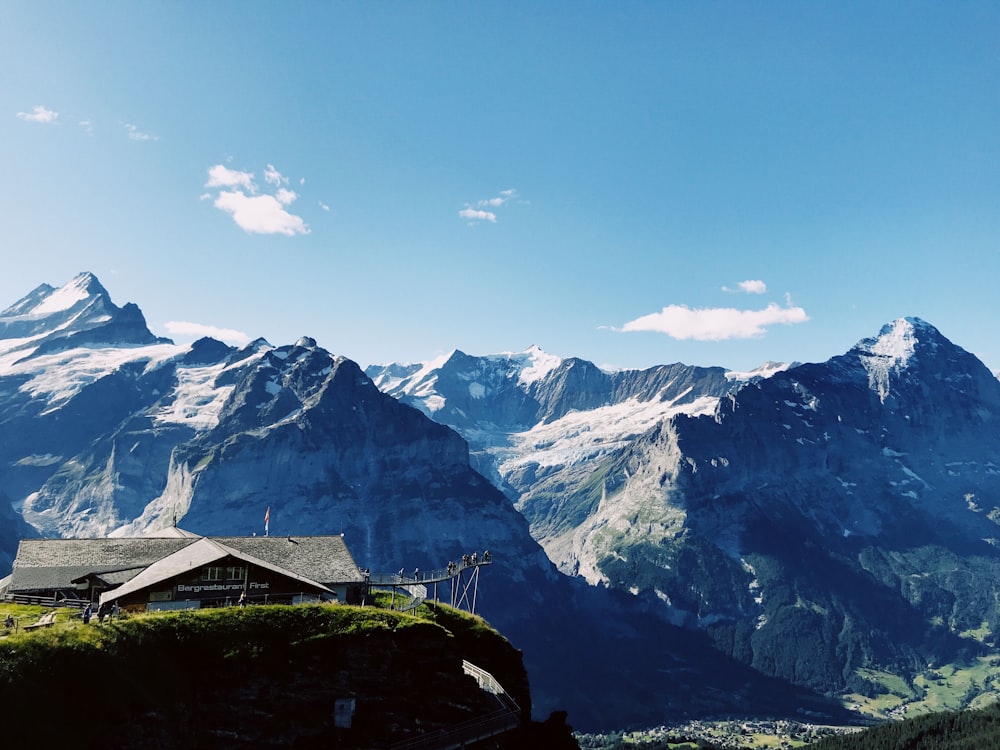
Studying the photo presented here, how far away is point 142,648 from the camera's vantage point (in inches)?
1944

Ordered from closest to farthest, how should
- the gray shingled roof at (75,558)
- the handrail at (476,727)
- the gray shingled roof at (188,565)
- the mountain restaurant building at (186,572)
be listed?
the handrail at (476,727) → the gray shingled roof at (188,565) → the mountain restaurant building at (186,572) → the gray shingled roof at (75,558)

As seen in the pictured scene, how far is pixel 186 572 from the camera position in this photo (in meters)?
60.2

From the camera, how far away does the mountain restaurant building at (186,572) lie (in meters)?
60.3

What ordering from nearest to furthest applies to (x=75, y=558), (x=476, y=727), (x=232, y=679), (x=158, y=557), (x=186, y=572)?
1. (x=232, y=679)
2. (x=476, y=727)
3. (x=186, y=572)
4. (x=75, y=558)
5. (x=158, y=557)

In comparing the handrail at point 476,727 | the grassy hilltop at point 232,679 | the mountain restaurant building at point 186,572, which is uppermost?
the mountain restaurant building at point 186,572

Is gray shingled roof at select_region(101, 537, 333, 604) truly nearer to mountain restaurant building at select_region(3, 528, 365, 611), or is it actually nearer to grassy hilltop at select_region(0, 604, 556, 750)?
mountain restaurant building at select_region(3, 528, 365, 611)

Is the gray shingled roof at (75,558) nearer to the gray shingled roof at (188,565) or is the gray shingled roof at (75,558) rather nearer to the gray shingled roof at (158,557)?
the gray shingled roof at (158,557)

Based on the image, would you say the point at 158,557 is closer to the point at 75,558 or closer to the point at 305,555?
the point at 75,558

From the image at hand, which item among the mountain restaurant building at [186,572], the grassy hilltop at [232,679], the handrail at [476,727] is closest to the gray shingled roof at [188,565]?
the mountain restaurant building at [186,572]

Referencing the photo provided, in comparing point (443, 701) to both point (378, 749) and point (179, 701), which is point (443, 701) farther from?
point (179, 701)

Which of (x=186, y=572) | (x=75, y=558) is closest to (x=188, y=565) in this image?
(x=186, y=572)

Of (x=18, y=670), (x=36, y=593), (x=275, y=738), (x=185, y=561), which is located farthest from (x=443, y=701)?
(x=36, y=593)

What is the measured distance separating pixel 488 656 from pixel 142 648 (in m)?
35.1

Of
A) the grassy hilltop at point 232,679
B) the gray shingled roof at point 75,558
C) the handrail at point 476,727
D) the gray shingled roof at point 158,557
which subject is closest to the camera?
the grassy hilltop at point 232,679
